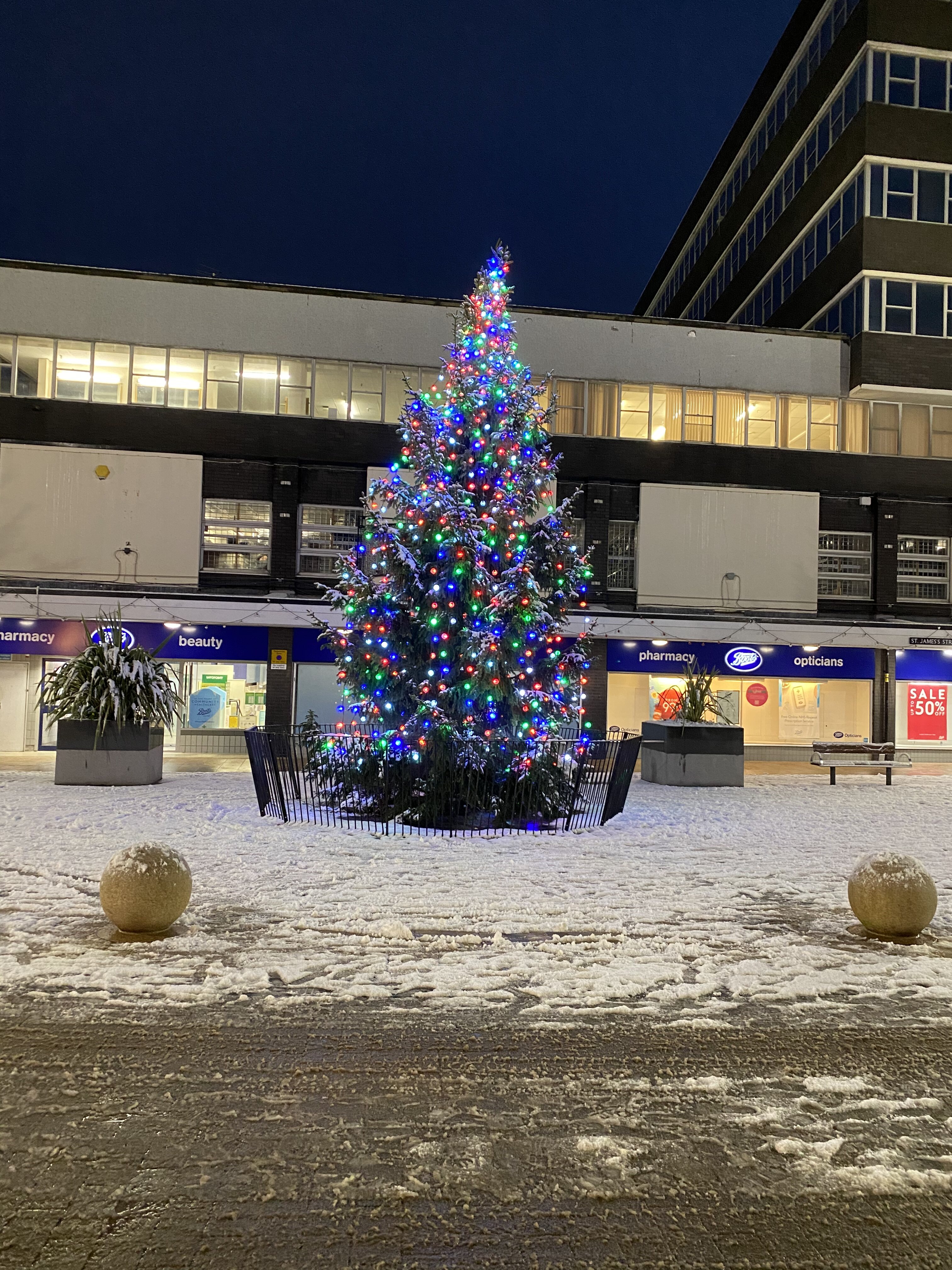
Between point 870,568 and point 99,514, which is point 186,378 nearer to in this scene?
point 99,514

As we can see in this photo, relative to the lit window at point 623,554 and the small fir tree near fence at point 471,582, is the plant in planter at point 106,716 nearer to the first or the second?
the small fir tree near fence at point 471,582

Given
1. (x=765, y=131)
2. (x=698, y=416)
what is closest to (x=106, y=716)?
(x=698, y=416)

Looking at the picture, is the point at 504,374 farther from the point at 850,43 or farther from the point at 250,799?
the point at 850,43

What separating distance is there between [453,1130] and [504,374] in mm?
11890

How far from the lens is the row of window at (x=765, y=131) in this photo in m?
31.2

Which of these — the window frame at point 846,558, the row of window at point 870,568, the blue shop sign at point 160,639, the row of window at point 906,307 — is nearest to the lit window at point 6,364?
the blue shop sign at point 160,639

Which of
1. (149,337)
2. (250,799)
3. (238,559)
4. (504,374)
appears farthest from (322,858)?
(149,337)

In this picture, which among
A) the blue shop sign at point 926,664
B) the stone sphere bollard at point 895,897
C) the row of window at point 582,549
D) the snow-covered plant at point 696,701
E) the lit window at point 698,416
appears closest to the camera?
the stone sphere bollard at point 895,897

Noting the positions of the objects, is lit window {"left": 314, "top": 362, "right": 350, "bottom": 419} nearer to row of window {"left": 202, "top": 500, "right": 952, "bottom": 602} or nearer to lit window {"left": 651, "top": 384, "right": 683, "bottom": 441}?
row of window {"left": 202, "top": 500, "right": 952, "bottom": 602}

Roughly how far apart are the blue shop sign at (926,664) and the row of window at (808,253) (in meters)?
10.2

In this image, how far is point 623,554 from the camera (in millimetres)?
27844

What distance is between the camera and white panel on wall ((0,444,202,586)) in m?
25.4

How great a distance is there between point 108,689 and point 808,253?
27417 mm

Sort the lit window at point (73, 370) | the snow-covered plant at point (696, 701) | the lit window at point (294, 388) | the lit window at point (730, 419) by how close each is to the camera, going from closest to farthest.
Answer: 1. the snow-covered plant at point (696, 701)
2. the lit window at point (73, 370)
3. the lit window at point (294, 388)
4. the lit window at point (730, 419)
